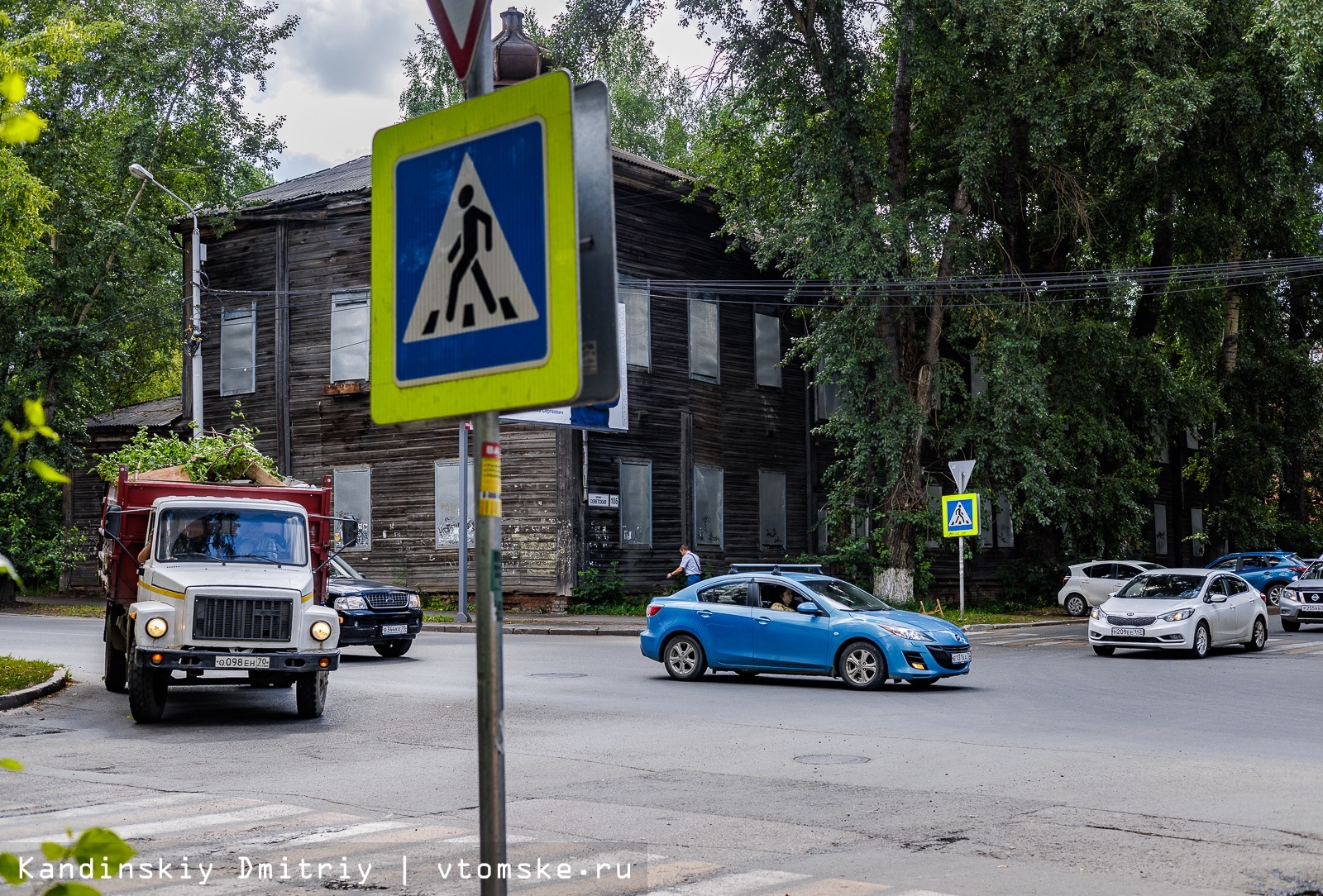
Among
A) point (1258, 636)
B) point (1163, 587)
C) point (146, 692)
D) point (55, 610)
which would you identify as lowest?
point (1258, 636)

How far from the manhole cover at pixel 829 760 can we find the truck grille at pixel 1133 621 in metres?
12.6

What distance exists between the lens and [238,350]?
123 ft

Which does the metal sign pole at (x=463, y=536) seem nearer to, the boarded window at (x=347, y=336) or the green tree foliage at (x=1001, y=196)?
the boarded window at (x=347, y=336)

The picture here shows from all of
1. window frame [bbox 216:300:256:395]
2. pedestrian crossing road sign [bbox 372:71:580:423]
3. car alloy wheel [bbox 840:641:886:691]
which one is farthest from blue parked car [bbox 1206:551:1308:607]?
pedestrian crossing road sign [bbox 372:71:580:423]

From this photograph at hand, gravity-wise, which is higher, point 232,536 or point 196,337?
point 196,337

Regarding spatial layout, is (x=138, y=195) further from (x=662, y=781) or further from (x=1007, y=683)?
(x=662, y=781)

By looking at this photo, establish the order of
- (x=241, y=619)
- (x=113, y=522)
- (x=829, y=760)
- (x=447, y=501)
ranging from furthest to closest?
(x=447, y=501) < (x=113, y=522) < (x=241, y=619) < (x=829, y=760)

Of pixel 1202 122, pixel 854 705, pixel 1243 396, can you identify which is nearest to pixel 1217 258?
pixel 1202 122

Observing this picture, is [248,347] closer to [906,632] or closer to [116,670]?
[116,670]

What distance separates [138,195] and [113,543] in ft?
88.9

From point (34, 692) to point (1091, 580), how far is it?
27.9m

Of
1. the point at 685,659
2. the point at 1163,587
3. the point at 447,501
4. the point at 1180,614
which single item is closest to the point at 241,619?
the point at 685,659

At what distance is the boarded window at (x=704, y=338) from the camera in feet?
123

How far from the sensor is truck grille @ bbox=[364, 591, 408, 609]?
70.1 ft
